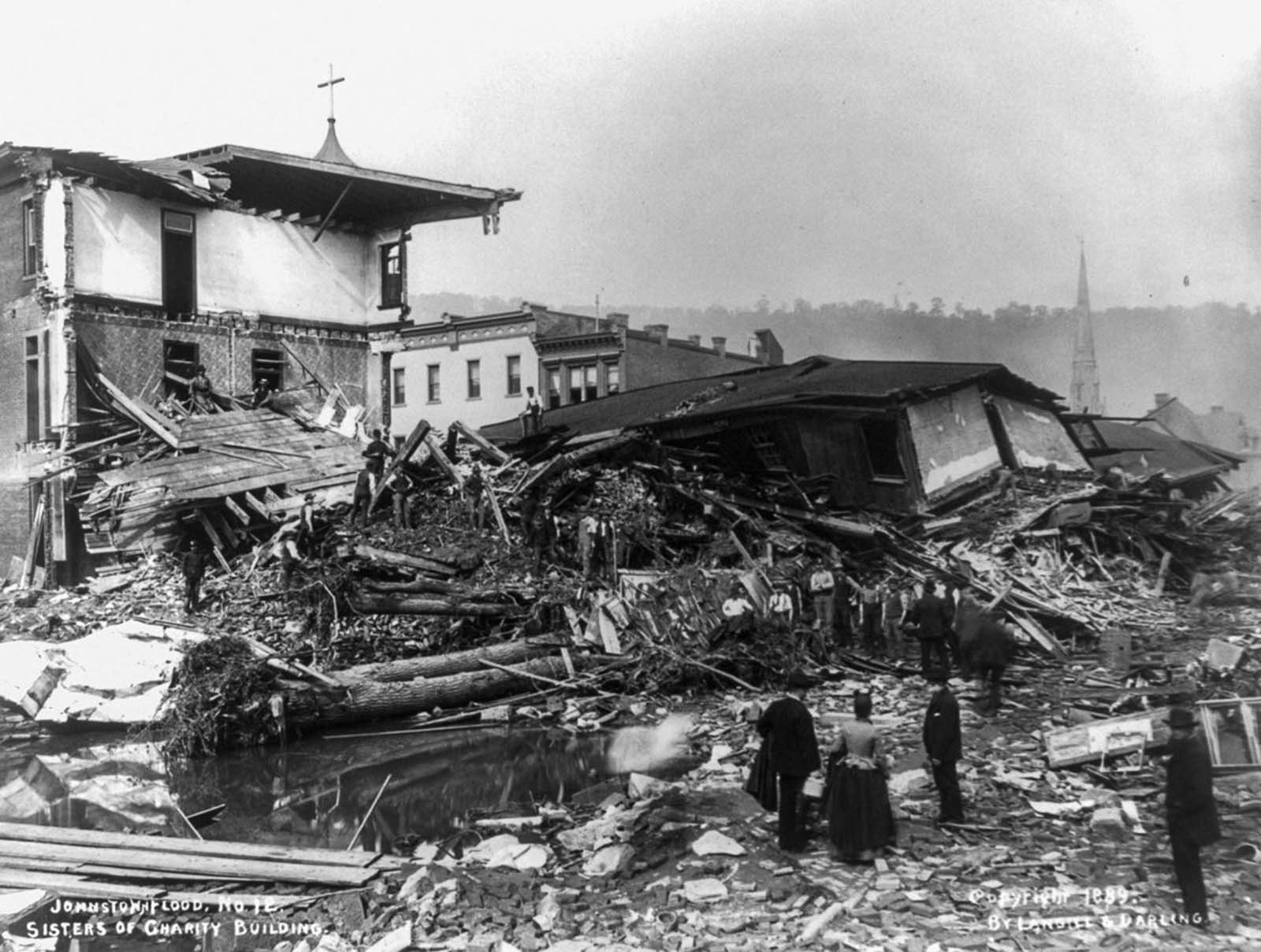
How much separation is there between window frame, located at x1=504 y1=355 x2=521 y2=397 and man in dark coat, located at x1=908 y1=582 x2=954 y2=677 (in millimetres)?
29085

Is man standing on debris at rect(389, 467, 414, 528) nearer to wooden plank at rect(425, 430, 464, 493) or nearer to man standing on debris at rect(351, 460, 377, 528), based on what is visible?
man standing on debris at rect(351, 460, 377, 528)

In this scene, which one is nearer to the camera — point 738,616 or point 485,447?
point 738,616

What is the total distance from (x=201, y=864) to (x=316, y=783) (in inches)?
123

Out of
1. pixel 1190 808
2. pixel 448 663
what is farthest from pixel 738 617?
pixel 1190 808

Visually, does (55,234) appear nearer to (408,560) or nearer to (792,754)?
(408,560)

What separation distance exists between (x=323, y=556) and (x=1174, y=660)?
41.6ft

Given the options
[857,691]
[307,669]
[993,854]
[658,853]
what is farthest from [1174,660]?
[307,669]

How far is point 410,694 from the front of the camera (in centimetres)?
1369

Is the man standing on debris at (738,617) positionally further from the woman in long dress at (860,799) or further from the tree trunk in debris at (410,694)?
the woman in long dress at (860,799)

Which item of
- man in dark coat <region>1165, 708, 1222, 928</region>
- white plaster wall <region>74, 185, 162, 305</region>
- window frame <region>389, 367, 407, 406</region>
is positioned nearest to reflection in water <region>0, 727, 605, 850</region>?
man in dark coat <region>1165, 708, 1222, 928</region>

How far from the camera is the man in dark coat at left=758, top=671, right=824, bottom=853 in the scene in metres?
8.10

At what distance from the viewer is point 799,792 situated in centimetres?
815

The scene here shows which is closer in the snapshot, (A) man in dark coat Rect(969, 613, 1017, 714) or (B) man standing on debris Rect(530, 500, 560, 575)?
(A) man in dark coat Rect(969, 613, 1017, 714)

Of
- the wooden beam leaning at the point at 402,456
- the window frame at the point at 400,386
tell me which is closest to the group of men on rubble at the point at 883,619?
the wooden beam leaning at the point at 402,456
